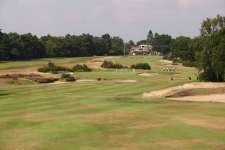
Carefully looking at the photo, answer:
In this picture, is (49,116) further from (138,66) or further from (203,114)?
(138,66)

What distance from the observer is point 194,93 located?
4525 cm

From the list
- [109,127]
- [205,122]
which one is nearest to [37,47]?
[205,122]

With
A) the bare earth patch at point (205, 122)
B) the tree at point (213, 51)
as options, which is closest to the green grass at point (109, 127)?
the bare earth patch at point (205, 122)

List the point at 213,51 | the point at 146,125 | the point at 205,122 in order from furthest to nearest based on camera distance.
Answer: the point at 213,51, the point at 205,122, the point at 146,125

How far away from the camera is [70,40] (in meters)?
185

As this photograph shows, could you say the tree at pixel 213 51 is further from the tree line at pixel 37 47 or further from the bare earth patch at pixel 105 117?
the tree line at pixel 37 47

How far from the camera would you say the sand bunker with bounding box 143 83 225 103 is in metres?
42.5

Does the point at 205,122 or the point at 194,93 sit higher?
the point at 205,122

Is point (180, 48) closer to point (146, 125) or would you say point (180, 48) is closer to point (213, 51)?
point (213, 51)

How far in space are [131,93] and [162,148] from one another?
89.8ft

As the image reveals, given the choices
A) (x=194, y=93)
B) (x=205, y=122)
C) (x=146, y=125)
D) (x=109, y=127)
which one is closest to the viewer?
(x=109, y=127)

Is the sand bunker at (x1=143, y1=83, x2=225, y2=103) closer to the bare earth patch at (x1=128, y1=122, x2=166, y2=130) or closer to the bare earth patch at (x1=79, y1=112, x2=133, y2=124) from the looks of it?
the bare earth patch at (x1=79, y1=112, x2=133, y2=124)

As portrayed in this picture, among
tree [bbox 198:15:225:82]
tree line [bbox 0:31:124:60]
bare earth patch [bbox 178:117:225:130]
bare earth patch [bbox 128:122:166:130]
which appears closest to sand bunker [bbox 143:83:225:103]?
tree [bbox 198:15:225:82]

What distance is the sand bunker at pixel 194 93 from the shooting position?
140 ft
